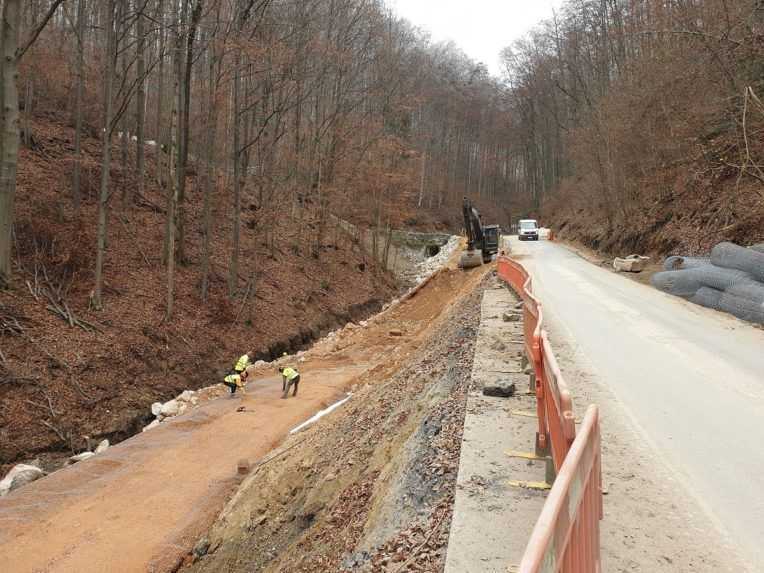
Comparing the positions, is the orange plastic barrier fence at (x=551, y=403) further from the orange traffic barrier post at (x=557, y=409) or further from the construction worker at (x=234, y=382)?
the construction worker at (x=234, y=382)

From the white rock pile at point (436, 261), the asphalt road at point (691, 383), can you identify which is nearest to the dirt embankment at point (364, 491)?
the asphalt road at point (691, 383)

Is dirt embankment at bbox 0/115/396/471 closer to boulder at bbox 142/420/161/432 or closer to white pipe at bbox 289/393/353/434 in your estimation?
boulder at bbox 142/420/161/432

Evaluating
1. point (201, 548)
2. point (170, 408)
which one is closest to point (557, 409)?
point (201, 548)

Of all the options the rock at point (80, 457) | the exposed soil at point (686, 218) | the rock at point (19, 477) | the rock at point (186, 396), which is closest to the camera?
the rock at point (19, 477)

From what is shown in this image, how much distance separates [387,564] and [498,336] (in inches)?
257

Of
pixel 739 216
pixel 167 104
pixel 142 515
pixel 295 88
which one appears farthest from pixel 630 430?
pixel 167 104

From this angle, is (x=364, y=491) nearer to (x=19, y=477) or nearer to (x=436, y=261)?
(x=19, y=477)

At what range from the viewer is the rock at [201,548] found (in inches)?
284

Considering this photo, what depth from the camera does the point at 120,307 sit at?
51.4 ft

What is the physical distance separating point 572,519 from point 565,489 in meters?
0.20

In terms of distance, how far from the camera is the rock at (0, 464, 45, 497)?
29.8ft

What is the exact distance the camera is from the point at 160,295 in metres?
17.4

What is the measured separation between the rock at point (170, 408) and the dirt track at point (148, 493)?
921mm

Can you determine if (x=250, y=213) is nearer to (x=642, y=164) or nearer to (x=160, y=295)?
(x=160, y=295)
